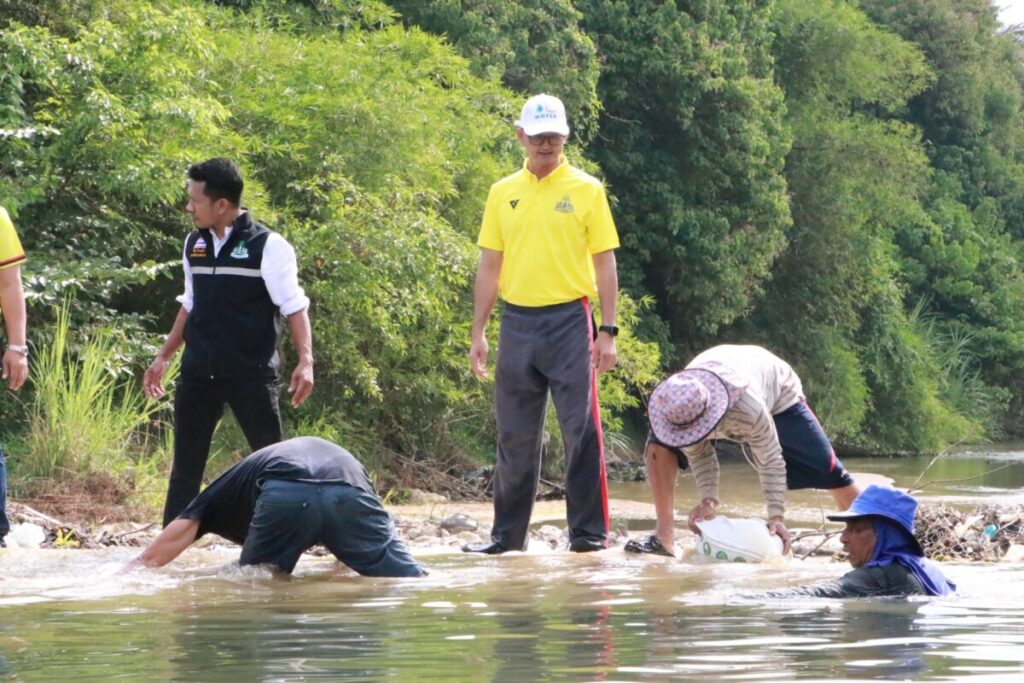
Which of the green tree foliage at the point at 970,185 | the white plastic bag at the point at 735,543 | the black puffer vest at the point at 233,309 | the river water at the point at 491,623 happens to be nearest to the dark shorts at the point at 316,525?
the river water at the point at 491,623

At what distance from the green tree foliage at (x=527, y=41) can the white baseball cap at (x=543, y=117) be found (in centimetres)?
1527

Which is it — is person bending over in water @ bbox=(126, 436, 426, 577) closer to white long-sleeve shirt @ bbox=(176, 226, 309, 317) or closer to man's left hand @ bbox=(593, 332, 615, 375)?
white long-sleeve shirt @ bbox=(176, 226, 309, 317)

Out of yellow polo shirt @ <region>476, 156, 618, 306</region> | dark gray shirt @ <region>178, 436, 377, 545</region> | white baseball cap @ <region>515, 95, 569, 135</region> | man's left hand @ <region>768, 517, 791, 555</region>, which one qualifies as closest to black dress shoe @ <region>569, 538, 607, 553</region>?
man's left hand @ <region>768, 517, 791, 555</region>

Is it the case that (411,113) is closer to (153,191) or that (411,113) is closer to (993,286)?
(153,191)

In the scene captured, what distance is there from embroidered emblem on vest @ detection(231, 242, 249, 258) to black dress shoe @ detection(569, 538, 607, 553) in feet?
7.32

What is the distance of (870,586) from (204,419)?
3.05 meters

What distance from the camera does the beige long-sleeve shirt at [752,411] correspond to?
26.4ft

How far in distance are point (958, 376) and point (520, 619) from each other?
32190mm

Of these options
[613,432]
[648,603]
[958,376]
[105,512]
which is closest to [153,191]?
[105,512]

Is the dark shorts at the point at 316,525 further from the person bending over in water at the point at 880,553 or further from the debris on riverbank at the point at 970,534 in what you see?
the debris on riverbank at the point at 970,534

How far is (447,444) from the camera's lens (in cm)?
1772

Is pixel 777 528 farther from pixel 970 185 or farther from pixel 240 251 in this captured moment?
pixel 970 185

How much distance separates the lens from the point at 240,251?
7805 mm

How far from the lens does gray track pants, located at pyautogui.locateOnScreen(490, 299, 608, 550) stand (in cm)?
838
